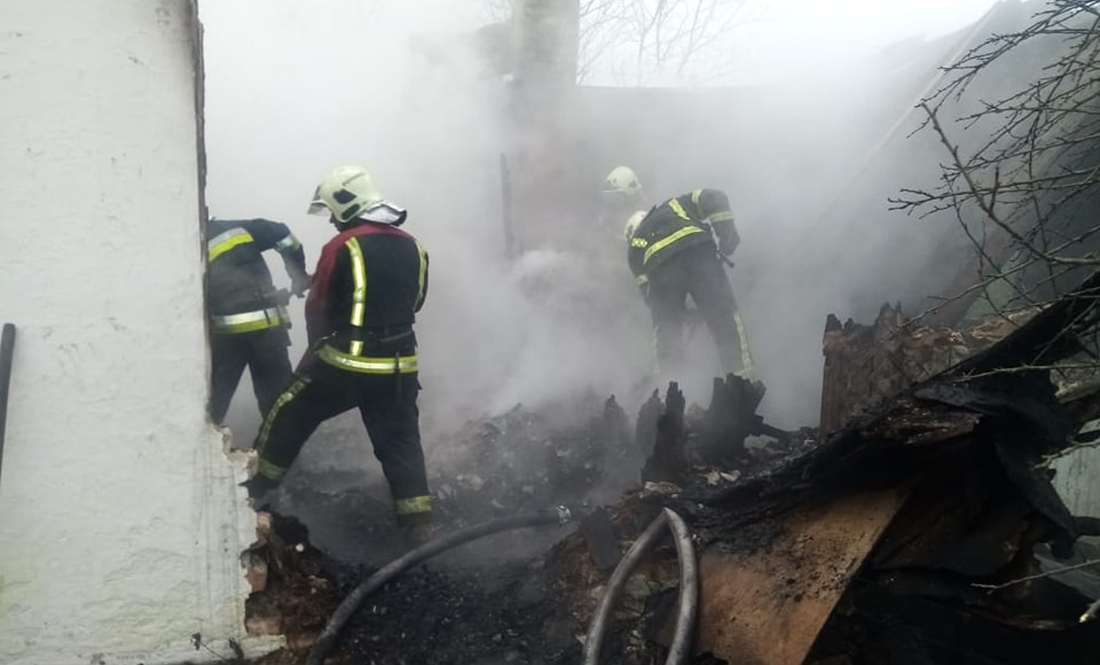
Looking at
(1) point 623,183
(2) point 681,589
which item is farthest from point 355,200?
(1) point 623,183

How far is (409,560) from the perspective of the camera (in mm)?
3686

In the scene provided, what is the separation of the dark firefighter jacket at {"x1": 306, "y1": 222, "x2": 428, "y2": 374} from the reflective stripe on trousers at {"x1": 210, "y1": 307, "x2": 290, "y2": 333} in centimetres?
78

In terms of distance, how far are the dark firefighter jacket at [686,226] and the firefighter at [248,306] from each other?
271 centimetres

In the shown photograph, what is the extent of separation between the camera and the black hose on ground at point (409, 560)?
316 centimetres

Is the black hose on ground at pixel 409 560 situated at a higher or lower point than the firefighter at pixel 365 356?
lower

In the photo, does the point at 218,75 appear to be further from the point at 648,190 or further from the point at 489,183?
the point at 648,190

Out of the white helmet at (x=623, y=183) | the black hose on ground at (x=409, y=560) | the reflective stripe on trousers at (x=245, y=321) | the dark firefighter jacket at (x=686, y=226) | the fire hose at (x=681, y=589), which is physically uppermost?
the white helmet at (x=623, y=183)

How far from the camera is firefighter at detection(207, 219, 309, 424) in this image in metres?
4.81

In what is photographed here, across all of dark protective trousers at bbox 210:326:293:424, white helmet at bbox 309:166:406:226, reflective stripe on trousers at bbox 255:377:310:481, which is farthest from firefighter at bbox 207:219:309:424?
white helmet at bbox 309:166:406:226

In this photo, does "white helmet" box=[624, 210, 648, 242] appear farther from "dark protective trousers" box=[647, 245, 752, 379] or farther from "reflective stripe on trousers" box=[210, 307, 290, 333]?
"reflective stripe on trousers" box=[210, 307, 290, 333]

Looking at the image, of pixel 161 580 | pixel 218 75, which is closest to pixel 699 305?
pixel 161 580

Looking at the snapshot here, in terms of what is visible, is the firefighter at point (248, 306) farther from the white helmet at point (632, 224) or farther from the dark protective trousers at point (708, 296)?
the white helmet at point (632, 224)

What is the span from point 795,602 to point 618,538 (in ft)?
3.30

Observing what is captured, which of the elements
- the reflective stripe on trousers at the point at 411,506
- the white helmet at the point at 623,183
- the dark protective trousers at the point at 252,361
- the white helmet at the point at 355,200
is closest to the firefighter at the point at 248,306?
the dark protective trousers at the point at 252,361
